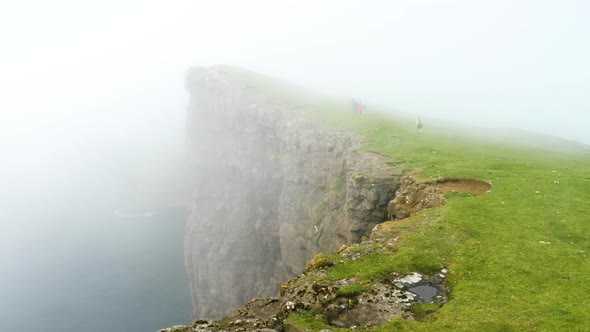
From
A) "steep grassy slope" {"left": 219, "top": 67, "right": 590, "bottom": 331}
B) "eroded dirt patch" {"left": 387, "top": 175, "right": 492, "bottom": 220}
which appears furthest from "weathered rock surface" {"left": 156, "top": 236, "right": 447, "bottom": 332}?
"eroded dirt patch" {"left": 387, "top": 175, "right": 492, "bottom": 220}

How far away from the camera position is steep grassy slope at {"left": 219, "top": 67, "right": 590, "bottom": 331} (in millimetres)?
17516

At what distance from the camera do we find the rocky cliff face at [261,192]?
4853 centimetres

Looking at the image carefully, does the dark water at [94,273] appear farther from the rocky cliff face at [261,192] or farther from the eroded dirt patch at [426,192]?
the eroded dirt patch at [426,192]

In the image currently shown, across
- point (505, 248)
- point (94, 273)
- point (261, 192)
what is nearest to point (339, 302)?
point (505, 248)

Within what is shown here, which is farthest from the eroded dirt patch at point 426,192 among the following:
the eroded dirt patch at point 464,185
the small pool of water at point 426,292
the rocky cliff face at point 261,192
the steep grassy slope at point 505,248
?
the small pool of water at point 426,292

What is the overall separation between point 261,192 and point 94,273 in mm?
80102

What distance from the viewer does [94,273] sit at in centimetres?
13138

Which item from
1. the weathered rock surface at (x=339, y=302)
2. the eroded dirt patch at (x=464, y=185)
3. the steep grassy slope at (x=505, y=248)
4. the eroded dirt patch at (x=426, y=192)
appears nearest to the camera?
the steep grassy slope at (x=505, y=248)

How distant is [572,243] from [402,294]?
1199 centimetres

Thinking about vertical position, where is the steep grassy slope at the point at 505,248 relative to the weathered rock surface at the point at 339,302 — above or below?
above

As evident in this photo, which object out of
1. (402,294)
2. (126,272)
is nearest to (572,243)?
(402,294)

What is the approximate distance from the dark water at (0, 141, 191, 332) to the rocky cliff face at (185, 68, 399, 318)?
46.1 ft

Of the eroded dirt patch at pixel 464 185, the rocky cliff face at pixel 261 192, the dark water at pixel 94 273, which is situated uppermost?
the eroded dirt patch at pixel 464 185

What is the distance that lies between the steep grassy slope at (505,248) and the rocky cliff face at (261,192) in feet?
35.9
